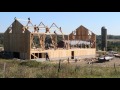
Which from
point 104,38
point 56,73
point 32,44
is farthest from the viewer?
point 104,38

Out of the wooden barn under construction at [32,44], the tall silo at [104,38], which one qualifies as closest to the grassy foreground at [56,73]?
the wooden barn under construction at [32,44]

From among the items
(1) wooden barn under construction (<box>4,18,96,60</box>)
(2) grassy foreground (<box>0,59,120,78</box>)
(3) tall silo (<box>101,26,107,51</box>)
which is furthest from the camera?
(3) tall silo (<box>101,26,107,51</box>)

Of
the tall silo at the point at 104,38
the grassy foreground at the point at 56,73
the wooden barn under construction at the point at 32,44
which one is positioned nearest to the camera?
the grassy foreground at the point at 56,73

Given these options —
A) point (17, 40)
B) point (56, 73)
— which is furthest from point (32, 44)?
point (56, 73)

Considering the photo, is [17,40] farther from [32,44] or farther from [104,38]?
[104,38]

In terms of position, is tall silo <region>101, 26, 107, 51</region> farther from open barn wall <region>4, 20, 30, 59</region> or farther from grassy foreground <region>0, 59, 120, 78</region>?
grassy foreground <region>0, 59, 120, 78</region>

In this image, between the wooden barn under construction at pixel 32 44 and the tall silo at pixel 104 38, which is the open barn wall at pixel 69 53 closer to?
the wooden barn under construction at pixel 32 44

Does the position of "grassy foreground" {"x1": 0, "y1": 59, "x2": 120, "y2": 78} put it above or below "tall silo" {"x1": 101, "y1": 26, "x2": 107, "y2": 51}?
below

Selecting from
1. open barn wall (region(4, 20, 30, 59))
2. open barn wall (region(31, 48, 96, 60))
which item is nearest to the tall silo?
open barn wall (region(31, 48, 96, 60))

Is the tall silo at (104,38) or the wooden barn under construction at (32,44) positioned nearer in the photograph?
the wooden barn under construction at (32,44)

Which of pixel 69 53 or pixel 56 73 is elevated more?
pixel 56 73

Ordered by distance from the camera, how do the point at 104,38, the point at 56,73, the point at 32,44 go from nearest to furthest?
the point at 56,73
the point at 32,44
the point at 104,38
